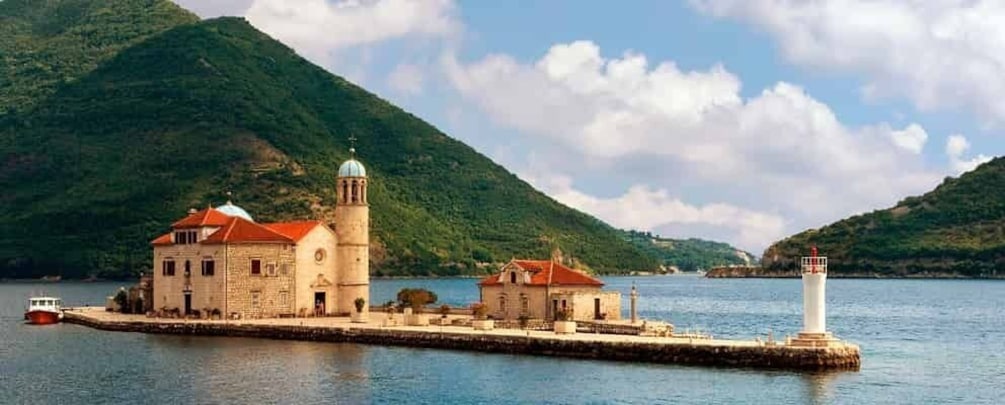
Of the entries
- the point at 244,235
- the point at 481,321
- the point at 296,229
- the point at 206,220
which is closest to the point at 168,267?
the point at 206,220

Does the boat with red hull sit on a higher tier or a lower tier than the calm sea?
higher

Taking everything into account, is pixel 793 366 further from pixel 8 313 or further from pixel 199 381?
pixel 8 313

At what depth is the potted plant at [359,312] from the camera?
260 feet

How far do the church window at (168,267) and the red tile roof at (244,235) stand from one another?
12.5 feet

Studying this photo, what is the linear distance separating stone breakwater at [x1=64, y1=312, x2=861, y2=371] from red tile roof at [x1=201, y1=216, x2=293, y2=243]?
16.8 ft

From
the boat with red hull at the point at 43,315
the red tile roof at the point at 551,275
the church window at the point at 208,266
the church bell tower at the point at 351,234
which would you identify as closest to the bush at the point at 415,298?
the church bell tower at the point at 351,234

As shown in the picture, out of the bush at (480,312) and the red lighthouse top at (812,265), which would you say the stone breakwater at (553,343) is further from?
the red lighthouse top at (812,265)

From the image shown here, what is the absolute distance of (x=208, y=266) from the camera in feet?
268

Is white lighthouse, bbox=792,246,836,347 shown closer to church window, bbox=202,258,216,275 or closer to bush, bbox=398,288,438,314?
bush, bbox=398,288,438,314

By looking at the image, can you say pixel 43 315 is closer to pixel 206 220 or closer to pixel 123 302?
pixel 123 302

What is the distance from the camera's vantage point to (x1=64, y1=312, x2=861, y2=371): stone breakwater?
58.9 metres

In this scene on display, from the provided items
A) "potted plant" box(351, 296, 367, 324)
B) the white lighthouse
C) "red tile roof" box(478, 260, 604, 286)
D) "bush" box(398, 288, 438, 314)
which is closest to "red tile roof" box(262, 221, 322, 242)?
"potted plant" box(351, 296, 367, 324)

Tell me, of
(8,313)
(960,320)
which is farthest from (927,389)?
(8,313)

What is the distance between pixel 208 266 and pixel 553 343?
26192 mm
